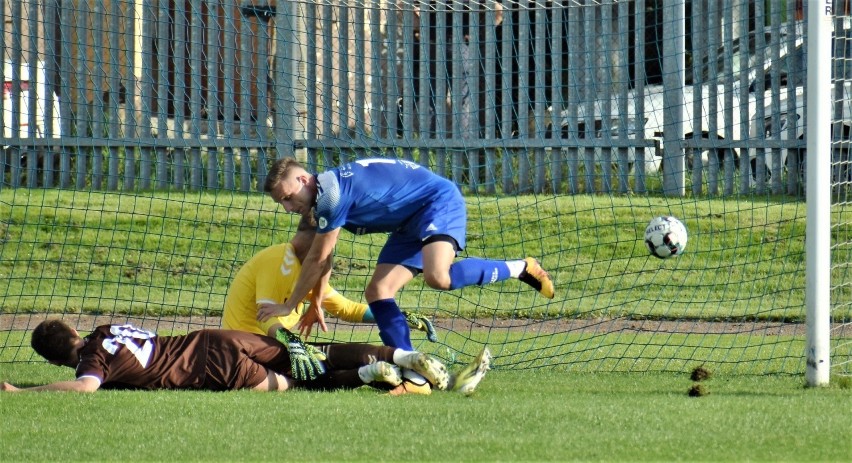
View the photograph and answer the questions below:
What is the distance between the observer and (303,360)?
704cm

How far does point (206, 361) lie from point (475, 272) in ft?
5.75

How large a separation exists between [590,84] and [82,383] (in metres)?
5.35

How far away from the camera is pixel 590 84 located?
10359 mm

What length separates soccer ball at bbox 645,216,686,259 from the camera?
8.22 meters

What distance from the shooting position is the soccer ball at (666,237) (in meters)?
8.22

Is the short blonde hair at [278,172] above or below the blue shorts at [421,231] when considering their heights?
above

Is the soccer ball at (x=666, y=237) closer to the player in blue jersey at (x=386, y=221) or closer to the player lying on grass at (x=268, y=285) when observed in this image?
the player in blue jersey at (x=386, y=221)

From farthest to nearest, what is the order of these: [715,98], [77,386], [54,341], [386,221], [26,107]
Result: [26,107]
[715,98]
[386,221]
[54,341]
[77,386]

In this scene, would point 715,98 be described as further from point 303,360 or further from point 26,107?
point 26,107

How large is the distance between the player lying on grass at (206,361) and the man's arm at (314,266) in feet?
0.87

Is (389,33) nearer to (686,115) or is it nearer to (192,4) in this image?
(192,4)

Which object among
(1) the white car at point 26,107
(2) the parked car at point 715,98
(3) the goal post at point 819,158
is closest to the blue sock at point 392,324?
(3) the goal post at point 819,158

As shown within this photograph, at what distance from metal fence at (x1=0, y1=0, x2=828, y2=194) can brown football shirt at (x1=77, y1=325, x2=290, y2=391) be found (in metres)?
3.70

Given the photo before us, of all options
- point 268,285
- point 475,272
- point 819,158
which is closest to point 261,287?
point 268,285
